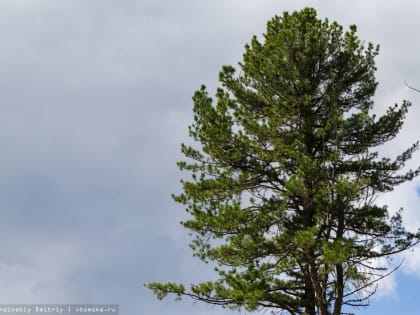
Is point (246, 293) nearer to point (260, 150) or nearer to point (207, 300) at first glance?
point (207, 300)

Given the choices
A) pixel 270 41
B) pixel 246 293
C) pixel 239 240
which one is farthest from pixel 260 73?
pixel 246 293

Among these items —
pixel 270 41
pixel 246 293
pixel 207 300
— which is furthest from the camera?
pixel 270 41

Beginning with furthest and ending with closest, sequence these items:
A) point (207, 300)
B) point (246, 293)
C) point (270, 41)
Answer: point (270, 41), point (207, 300), point (246, 293)

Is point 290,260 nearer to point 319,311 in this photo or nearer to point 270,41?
point 319,311

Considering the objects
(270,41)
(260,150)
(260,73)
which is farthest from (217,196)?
(270,41)

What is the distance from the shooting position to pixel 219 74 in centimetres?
1869

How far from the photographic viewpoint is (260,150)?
56.6ft

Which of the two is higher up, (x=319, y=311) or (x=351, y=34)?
(x=351, y=34)

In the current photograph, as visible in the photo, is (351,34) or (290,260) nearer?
(290,260)

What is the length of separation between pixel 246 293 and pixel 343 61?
8.27 metres

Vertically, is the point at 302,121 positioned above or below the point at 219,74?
below

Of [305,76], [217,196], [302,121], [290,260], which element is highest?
[305,76]

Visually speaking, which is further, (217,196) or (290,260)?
(217,196)

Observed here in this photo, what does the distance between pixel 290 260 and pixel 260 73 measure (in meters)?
6.20
